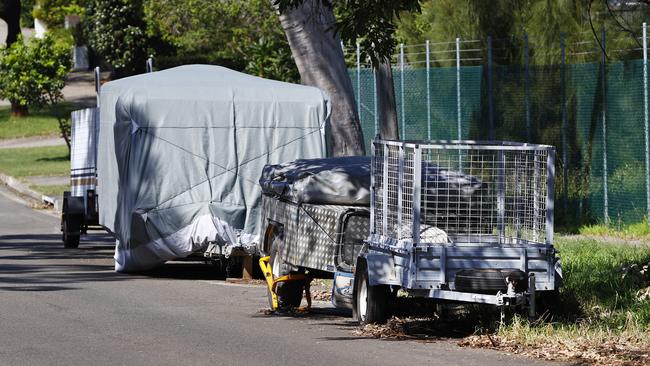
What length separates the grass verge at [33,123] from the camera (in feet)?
172

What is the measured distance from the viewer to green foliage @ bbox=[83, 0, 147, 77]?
55.1m

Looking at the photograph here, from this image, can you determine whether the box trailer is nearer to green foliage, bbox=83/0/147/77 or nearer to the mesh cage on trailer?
the mesh cage on trailer

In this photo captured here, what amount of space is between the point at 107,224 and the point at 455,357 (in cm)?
982

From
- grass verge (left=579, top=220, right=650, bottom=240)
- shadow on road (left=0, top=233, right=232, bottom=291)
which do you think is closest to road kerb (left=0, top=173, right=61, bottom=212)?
shadow on road (left=0, top=233, right=232, bottom=291)

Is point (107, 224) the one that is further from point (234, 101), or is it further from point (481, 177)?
point (481, 177)

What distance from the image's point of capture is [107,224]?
61.7 feet

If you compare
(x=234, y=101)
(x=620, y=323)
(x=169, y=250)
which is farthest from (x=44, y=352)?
(x=234, y=101)

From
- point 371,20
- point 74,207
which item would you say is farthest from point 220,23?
point 371,20

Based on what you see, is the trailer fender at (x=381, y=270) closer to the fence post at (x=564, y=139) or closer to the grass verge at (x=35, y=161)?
the fence post at (x=564, y=139)

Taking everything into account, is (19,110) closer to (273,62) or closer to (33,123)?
(33,123)

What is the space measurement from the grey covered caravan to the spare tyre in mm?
5997

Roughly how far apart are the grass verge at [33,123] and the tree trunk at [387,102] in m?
30.3

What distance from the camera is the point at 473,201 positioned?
38.5 feet

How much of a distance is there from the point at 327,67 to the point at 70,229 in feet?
16.4
